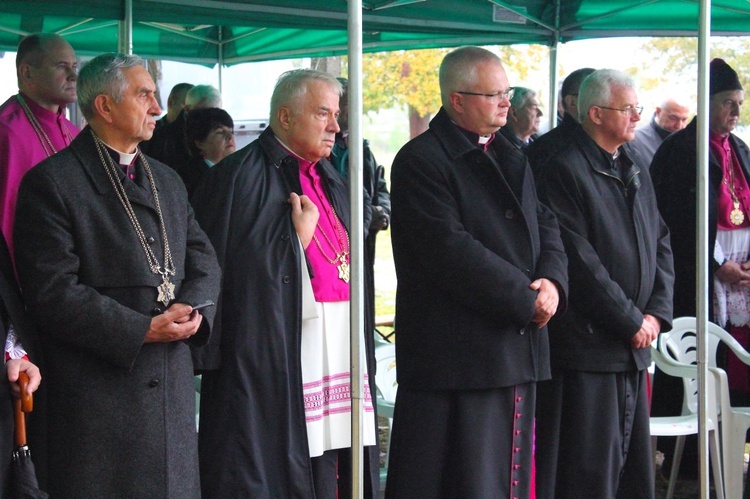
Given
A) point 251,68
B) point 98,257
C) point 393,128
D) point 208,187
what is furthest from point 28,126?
point 393,128

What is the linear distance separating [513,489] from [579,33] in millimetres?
3974

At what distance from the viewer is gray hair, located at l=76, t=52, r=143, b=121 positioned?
3.14 m

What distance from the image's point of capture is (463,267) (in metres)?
3.54

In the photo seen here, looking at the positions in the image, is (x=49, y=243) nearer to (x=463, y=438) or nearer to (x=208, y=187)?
(x=208, y=187)

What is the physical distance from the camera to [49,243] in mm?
2938

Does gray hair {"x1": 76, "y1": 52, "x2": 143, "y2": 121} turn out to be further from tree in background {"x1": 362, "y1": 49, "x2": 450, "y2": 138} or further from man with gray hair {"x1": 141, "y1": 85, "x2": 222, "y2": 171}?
tree in background {"x1": 362, "y1": 49, "x2": 450, "y2": 138}

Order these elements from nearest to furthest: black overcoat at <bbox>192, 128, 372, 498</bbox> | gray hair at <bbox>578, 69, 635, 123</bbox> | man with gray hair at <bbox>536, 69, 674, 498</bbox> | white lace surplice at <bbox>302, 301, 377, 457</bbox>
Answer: black overcoat at <bbox>192, 128, 372, 498</bbox>, white lace surplice at <bbox>302, 301, 377, 457</bbox>, man with gray hair at <bbox>536, 69, 674, 498</bbox>, gray hair at <bbox>578, 69, 635, 123</bbox>

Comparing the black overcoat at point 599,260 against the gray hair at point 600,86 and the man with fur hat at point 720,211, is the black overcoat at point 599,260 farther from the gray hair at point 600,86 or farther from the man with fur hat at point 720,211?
the man with fur hat at point 720,211

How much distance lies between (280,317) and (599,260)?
1.26m

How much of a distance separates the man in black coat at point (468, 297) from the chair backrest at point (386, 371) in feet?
3.33

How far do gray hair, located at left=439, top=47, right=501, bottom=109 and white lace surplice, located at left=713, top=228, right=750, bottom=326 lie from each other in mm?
2328

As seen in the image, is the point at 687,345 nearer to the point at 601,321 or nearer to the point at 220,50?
the point at 601,321

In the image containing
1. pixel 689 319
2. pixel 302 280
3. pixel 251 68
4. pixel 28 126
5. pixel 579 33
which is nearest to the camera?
pixel 302 280

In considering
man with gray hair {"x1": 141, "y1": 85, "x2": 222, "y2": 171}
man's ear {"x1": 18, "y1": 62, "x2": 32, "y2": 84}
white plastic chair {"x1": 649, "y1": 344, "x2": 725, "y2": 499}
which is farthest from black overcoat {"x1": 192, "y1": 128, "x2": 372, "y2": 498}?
white plastic chair {"x1": 649, "y1": 344, "x2": 725, "y2": 499}
